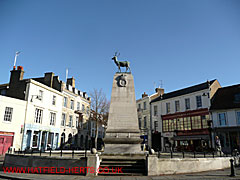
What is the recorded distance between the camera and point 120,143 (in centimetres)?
1356

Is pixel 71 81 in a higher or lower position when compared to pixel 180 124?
higher

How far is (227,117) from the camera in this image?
2741 centimetres

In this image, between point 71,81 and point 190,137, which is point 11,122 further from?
point 190,137

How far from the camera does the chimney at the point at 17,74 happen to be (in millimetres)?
29375

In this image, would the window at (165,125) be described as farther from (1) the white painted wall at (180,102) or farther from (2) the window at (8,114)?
(2) the window at (8,114)

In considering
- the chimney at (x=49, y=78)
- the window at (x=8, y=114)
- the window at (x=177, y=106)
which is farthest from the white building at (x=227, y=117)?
the window at (x=8, y=114)

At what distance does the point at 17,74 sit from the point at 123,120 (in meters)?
22.8

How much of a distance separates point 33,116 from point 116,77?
17844 mm

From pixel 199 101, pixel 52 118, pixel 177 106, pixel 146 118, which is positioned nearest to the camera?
pixel 199 101

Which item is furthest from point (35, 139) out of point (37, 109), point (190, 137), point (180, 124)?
point (190, 137)

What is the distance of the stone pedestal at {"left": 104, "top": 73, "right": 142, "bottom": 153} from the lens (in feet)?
44.2

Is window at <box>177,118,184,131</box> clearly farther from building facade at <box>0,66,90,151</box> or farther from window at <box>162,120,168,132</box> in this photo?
building facade at <box>0,66,90,151</box>

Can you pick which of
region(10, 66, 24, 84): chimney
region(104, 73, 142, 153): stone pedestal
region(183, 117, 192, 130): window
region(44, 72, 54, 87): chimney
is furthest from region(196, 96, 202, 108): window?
region(10, 66, 24, 84): chimney

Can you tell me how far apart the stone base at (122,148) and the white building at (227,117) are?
18.5 metres
